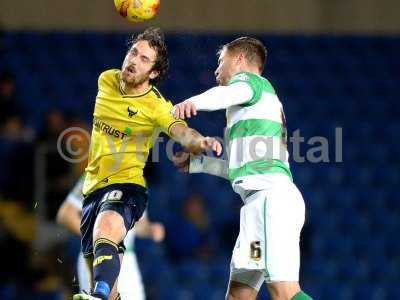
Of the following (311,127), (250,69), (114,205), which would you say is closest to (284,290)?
(114,205)

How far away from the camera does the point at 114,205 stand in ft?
17.5

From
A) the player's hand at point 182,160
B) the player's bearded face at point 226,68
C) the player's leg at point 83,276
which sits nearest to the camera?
the player's hand at point 182,160

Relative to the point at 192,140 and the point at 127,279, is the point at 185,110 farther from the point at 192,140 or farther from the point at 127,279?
the point at 127,279

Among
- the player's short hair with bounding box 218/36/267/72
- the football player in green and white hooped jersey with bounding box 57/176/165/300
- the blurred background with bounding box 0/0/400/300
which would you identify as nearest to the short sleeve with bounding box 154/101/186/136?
the player's short hair with bounding box 218/36/267/72

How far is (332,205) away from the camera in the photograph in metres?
11.3

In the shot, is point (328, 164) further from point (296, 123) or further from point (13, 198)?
point (13, 198)

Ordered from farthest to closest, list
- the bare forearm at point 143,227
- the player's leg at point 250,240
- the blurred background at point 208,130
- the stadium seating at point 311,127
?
the stadium seating at point 311,127 < the blurred background at point 208,130 < the bare forearm at point 143,227 < the player's leg at point 250,240

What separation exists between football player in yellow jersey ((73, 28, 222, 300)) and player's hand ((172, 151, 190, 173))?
131mm

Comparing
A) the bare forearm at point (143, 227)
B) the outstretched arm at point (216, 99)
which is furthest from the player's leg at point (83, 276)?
the outstretched arm at point (216, 99)

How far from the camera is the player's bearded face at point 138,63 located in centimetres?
551

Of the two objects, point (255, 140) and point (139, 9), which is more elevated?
point (139, 9)

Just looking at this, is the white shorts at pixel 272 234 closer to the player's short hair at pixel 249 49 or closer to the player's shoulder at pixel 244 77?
the player's shoulder at pixel 244 77

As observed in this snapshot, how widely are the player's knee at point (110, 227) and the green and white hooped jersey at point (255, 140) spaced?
2.20 feet

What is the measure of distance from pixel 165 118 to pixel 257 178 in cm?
63
